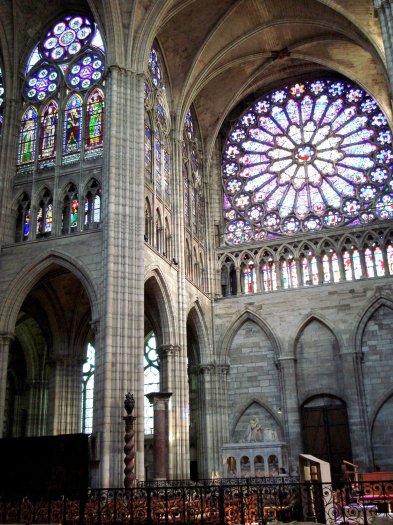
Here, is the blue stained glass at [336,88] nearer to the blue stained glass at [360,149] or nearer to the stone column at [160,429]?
the blue stained glass at [360,149]

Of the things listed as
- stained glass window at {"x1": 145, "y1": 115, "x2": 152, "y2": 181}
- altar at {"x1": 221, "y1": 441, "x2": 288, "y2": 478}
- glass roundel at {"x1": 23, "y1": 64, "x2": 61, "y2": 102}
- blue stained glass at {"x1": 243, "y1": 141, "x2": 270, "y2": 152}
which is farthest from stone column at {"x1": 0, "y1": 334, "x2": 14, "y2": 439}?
blue stained glass at {"x1": 243, "y1": 141, "x2": 270, "y2": 152}

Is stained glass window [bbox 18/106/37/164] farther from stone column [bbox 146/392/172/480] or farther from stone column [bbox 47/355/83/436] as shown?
stone column [bbox 146/392/172/480]

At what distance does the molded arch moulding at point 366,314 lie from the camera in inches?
928

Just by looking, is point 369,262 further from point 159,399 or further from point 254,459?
point 159,399

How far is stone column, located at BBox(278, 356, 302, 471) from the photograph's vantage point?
2309 cm

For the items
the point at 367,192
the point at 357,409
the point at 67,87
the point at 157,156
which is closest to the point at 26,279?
the point at 157,156

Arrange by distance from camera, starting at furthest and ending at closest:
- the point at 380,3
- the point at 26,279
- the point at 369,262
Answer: the point at 369,262 < the point at 26,279 < the point at 380,3

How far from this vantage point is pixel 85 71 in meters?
22.6

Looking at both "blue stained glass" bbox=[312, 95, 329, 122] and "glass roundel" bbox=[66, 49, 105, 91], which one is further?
"blue stained glass" bbox=[312, 95, 329, 122]

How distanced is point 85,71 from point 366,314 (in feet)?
46.3

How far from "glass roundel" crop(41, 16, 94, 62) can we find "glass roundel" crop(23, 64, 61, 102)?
0.53 meters

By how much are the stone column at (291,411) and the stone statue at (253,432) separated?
1.03 meters

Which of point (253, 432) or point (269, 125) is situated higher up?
point (269, 125)

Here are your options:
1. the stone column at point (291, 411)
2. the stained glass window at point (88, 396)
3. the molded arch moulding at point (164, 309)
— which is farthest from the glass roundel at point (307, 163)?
the stained glass window at point (88, 396)
